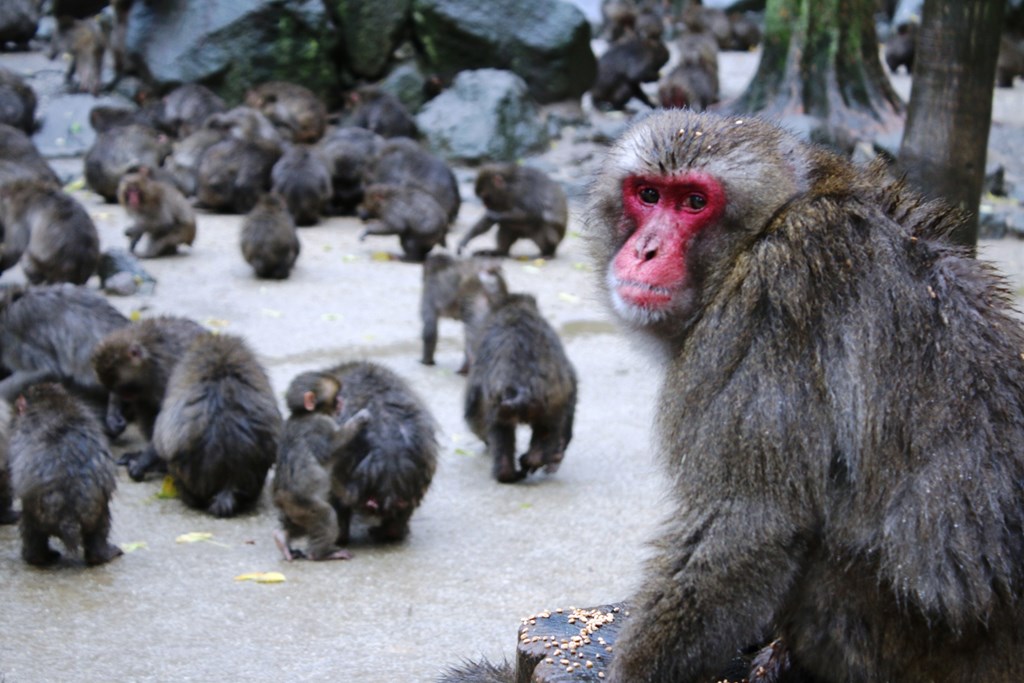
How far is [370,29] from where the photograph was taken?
18.6 metres

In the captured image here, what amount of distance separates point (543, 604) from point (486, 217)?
7097 millimetres

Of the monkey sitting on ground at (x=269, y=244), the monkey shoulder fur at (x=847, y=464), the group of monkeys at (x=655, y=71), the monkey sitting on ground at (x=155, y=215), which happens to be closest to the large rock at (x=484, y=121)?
the group of monkeys at (x=655, y=71)

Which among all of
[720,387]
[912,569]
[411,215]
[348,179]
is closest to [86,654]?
[720,387]

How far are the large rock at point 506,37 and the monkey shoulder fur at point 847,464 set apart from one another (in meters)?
15.9

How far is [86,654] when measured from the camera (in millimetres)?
4734

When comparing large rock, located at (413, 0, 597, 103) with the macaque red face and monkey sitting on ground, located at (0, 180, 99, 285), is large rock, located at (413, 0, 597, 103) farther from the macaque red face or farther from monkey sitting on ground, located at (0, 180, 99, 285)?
the macaque red face

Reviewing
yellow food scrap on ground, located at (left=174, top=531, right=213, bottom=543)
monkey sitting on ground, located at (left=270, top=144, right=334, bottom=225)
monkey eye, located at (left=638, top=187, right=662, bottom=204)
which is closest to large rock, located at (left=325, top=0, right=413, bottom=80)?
monkey sitting on ground, located at (left=270, top=144, right=334, bottom=225)

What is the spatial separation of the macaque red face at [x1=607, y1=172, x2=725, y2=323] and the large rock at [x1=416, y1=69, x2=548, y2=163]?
13.5m

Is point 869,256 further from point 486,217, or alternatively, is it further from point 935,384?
point 486,217

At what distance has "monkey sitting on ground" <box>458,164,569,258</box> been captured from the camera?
476 inches

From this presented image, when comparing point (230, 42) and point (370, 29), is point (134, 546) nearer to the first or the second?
point (230, 42)

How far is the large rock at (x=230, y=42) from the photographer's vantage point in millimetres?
18016

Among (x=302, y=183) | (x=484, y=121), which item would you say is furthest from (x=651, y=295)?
(x=484, y=121)

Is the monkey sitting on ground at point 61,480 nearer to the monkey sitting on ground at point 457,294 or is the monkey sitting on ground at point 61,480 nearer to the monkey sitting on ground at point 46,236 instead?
the monkey sitting on ground at point 457,294
